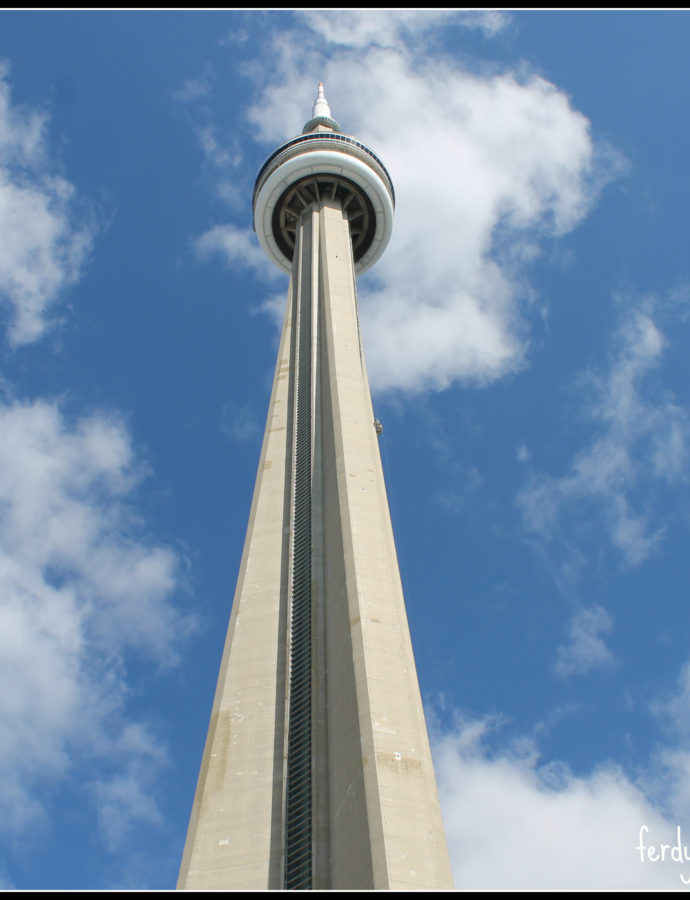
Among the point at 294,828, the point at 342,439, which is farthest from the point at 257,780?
the point at 342,439

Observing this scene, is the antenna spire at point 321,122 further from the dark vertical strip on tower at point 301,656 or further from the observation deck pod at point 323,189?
the dark vertical strip on tower at point 301,656

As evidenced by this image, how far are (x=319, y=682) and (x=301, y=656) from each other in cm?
123

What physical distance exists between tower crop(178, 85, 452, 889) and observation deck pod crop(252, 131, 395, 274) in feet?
35.0

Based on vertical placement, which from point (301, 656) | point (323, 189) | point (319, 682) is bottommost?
point (319, 682)

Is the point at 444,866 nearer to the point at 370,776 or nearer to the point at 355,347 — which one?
the point at 370,776

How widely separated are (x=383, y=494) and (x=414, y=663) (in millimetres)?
6215

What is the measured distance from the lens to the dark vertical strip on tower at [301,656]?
16781 mm

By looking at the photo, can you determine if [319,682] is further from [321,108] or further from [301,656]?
[321,108]

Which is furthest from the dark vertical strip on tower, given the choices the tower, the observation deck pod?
the observation deck pod

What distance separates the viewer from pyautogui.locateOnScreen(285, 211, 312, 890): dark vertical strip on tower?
16.8m

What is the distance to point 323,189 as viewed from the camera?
135 feet

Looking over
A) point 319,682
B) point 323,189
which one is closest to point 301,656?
point 319,682

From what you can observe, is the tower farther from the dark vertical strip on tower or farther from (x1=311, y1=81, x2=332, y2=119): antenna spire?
(x1=311, y1=81, x2=332, y2=119): antenna spire

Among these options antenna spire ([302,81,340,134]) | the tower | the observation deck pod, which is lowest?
the tower
